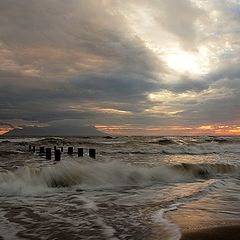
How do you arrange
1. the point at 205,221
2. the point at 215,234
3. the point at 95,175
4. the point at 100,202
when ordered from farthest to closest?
1. the point at 95,175
2. the point at 100,202
3. the point at 205,221
4. the point at 215,234

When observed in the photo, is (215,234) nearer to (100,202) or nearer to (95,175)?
(100,202)

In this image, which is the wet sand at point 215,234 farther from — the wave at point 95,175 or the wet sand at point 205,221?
the wave at point 95,175

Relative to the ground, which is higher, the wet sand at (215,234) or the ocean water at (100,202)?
the wet sand at (215,234)

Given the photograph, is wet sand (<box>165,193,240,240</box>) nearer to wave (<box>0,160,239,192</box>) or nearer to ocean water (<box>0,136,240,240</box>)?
ocean water (<box>0,136,240,240</box>)

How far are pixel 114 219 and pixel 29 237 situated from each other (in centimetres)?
166

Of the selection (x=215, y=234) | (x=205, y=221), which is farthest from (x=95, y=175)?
(x=215, y=234)

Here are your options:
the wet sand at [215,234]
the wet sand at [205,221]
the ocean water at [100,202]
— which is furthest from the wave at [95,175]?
the wet sand at [215,234]

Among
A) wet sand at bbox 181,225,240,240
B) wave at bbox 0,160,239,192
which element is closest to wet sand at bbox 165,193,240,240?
wet sand at bbox 181,225,240,240

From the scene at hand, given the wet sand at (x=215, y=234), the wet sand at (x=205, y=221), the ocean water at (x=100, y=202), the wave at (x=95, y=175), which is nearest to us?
the wet sand at (x=215, y=234)

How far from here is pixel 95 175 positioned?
11.9 m

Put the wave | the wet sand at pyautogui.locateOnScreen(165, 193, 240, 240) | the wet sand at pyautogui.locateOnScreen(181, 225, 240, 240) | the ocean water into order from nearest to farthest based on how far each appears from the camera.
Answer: the wet sand at pyautogui.locateOnScreen(181, 225, 240, 240), the wet sand at pyautogui.locateOnScreen(165, 193, 240, 240), the ocean water, the wave

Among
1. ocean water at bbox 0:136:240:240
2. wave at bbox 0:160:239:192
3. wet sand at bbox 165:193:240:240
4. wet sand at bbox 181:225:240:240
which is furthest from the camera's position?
wave at bbox 0:160:239:192

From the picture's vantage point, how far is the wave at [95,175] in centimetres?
1027

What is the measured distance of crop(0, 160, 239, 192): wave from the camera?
33.7 ft
